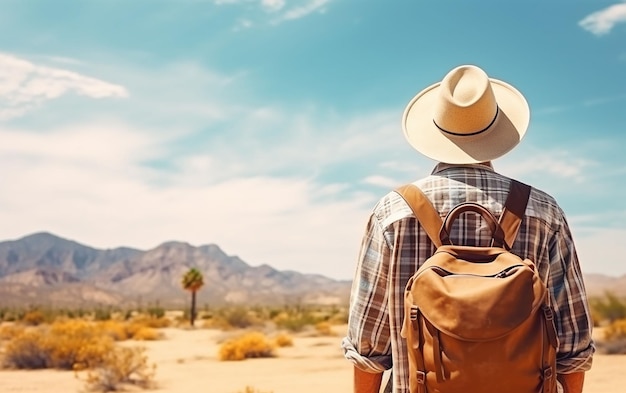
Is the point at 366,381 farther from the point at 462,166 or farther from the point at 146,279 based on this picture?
the point at 146,279

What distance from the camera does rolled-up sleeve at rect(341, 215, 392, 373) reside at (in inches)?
120

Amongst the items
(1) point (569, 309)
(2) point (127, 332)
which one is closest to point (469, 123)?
(1) point (569, 309)

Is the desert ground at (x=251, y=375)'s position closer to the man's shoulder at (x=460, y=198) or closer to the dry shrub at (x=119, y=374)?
the dry shrub at (x=119, y=374)

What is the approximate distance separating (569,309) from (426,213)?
68 cm

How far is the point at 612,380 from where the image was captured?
15.7 m

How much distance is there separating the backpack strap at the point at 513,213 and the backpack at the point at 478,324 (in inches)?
3.7

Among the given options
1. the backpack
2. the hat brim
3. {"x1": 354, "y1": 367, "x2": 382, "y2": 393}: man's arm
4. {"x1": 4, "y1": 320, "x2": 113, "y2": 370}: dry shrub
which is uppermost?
the hat brim

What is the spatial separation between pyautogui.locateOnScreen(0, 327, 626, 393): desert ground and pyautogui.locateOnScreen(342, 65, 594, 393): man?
30.5 ft

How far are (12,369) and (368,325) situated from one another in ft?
60.0

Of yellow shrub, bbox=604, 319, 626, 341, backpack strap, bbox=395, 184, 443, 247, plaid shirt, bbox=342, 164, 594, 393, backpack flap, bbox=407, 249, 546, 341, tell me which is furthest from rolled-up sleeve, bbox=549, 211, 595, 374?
yellow shrub, bbox=604, 319, 626, 341

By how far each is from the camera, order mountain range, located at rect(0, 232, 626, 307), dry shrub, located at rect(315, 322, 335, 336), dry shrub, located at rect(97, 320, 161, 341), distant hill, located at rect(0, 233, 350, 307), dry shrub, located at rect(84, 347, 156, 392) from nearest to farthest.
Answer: dry shrub, located at rect(84, 347, 156, 392)
dry shrub, located at rect(97, 320, 161, 341)
dry shrub, located at rect(315, 322, 335, 336)
mountain range, located at rect(0, 232, 626, 307)
distant hill, located at rect(0, 233, 350, 307)

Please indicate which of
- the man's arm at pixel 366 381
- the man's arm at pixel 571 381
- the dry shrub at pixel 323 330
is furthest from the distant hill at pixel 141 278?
the man's arm at pixel 571 381

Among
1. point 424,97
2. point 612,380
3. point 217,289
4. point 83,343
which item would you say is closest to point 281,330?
point 83,343

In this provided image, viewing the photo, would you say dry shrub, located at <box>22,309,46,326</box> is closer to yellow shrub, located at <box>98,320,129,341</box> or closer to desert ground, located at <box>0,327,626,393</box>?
yellow shrub, located at <box>98,320,129,341</box>
